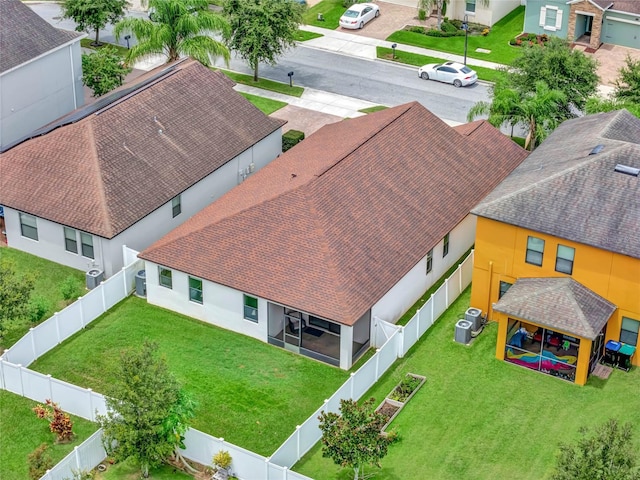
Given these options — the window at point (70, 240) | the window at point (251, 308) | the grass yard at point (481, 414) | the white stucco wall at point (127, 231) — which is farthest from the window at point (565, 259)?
the window at point (70, 240)

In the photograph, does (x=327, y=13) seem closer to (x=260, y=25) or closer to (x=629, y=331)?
(x=260, y=25)

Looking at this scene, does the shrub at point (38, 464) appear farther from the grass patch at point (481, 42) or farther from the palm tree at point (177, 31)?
the grass patch at point (481, 42)

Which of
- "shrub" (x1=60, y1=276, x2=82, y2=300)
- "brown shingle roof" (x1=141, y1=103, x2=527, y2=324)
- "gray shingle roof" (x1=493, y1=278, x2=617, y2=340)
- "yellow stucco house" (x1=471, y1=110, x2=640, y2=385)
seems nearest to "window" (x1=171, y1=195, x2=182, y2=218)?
"brown shingle roof" (x1=141, y1=103, x2=527, y2=324)

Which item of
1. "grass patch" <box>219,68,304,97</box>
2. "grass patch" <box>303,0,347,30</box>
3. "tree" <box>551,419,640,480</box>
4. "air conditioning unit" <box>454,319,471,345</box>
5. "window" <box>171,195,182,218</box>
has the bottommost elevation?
"air conditioning unit" <box>454,319,471,345</box>

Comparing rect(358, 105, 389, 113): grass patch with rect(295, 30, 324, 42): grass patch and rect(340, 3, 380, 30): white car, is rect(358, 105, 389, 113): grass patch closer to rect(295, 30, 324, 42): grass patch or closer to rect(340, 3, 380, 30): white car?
rect(295, 30, 324, 42): grass patch

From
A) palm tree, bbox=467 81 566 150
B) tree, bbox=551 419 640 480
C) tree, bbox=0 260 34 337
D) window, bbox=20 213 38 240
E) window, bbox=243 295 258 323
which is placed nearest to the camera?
tree, bbox=551 419 640 480

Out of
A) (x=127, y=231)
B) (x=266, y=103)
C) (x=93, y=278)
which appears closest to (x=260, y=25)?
(x=266, y=103)

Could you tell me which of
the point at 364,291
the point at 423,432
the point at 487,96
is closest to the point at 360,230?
the point at 364,291
